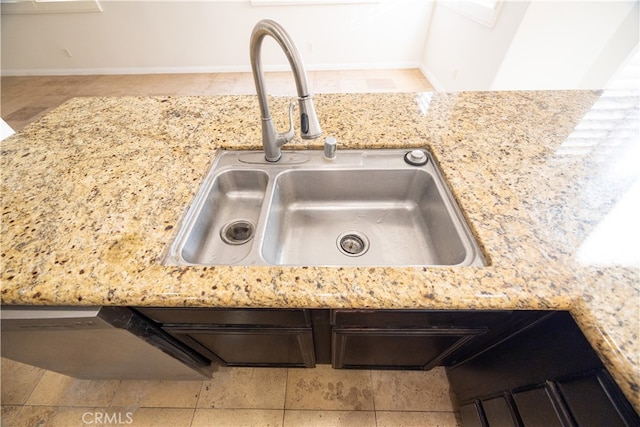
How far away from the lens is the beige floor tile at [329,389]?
1.13 meters

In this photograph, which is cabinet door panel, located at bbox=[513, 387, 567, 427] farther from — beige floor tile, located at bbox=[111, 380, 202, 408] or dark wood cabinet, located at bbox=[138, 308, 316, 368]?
beige floor tile, located at bbox=[111, 380, 202, 408]

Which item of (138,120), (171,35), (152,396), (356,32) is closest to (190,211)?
(138,120)

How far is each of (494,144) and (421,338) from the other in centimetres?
68

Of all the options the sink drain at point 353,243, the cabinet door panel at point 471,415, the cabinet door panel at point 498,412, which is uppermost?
the sink drain at point 353,243

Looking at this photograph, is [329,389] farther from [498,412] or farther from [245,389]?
[498,412]

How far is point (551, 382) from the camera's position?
0.55 metres

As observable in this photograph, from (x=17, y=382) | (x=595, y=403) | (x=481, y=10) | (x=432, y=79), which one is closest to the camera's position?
(x=595, y=403)

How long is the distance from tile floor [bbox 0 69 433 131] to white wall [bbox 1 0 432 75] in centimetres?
18

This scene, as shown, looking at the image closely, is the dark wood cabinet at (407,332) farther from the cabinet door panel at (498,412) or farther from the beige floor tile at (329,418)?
the beige floor tile at (329,418)

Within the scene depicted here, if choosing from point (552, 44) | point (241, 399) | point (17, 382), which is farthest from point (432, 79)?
point (17, 382)

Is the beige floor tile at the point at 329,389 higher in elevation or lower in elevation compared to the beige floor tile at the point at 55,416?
higher

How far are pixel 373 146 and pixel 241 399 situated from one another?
1260 mm

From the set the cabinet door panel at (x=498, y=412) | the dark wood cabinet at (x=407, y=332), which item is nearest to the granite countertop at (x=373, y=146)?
the dark wood cabinet at (x=407, y=332)

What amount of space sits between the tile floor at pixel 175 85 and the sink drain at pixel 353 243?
3.12m
